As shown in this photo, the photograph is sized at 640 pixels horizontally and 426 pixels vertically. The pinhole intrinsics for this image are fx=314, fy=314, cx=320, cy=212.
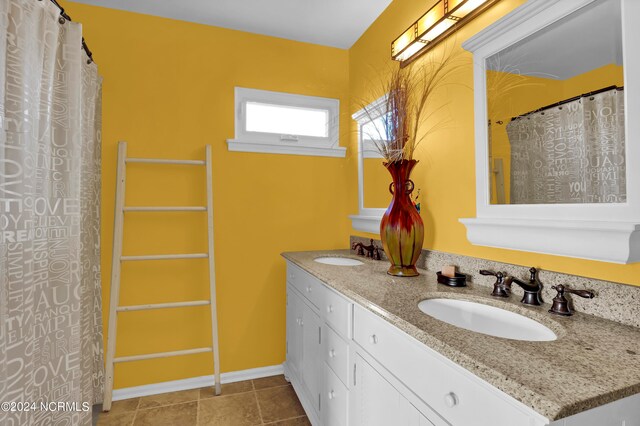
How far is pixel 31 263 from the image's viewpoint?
1044 millimetres

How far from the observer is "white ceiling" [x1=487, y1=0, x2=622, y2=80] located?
0.85 meters

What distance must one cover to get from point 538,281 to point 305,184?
167cm

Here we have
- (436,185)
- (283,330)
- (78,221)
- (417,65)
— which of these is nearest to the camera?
(78,221)

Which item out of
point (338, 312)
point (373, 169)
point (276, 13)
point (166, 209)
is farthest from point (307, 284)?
point (276, 13)

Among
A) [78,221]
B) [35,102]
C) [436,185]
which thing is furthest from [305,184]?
[35,102]

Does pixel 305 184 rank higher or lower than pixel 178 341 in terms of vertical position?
higher

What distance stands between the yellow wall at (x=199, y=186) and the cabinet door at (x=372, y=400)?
1.25 m

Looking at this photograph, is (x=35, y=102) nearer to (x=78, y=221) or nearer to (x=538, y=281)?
(x=78, y=221)

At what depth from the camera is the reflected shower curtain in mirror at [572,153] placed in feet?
2.77

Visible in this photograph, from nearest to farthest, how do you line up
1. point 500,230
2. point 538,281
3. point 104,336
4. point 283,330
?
point 538,281 → point 500,230 → point 104,336 → point 283,330

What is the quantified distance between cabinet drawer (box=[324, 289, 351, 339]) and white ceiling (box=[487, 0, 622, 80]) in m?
1.05

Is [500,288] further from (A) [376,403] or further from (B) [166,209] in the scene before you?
(B) [166,209]

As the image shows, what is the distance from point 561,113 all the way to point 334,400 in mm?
1377

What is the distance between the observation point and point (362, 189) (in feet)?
7.38
